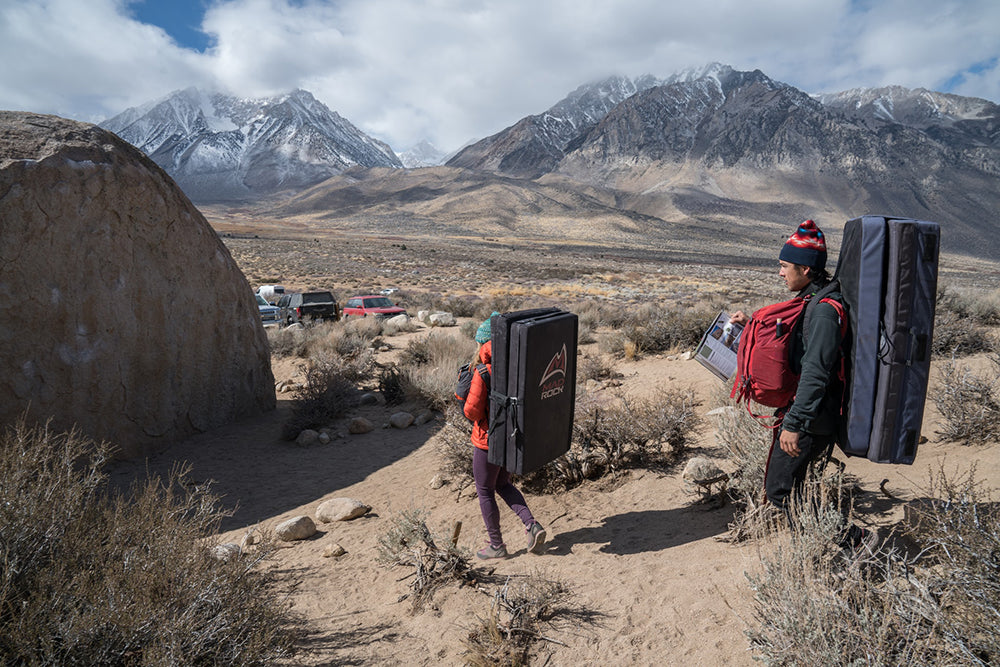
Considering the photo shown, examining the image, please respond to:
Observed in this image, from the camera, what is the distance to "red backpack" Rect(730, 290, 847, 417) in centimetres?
277

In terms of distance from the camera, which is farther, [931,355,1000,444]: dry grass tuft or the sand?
[931,355,1000,444]: dry grass tuft

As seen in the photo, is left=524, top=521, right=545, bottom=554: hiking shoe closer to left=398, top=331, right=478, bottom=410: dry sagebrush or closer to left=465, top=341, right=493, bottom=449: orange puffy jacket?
left=465, top=341, right=493, bottom=449: orange puffy jacket

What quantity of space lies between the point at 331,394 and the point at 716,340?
18.5ft

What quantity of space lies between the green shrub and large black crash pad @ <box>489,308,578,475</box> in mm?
1492

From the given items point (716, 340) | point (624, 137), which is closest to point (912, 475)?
point (716, 340)

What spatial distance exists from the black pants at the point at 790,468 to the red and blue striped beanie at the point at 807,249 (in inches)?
33.8

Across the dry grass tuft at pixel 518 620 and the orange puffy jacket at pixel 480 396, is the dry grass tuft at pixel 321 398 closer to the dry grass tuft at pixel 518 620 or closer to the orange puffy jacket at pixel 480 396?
the orange puffy jacket at pixel 480 396

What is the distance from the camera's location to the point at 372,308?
1680 centimetres

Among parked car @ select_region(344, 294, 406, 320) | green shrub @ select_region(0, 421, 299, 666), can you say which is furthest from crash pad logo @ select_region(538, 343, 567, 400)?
parked car @ select_region(344, 294, 406, 320)

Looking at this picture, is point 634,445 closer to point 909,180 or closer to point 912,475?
point 912,475

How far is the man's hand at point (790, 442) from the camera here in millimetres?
2701

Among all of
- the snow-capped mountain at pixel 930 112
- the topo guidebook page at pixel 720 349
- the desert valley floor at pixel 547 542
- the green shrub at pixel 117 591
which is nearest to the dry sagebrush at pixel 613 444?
the desert valley floor at pixel 547 542

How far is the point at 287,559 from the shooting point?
13.5 ft

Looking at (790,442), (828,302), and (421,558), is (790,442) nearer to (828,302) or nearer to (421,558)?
(828,302)
